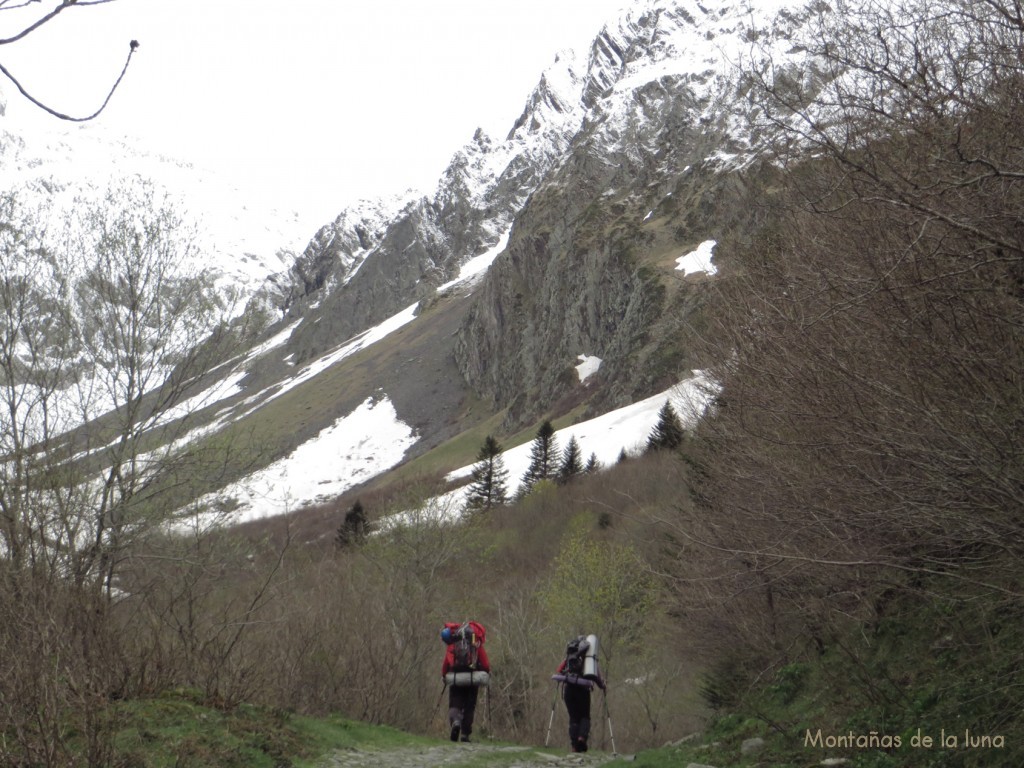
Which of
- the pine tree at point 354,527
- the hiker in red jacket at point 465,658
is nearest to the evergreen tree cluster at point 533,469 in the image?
the pine tree at point 354,527

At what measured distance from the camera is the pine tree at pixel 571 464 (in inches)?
2106

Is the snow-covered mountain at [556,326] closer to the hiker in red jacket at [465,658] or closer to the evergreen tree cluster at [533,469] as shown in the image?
the evergreen tree cluster at [533,469]

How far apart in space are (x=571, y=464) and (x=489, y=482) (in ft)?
19.9

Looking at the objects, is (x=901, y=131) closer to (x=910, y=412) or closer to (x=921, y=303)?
(x=921, y=303)

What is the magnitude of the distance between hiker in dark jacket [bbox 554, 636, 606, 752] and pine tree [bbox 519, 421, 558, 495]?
44.9 meters

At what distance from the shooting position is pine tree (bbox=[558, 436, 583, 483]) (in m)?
53.5

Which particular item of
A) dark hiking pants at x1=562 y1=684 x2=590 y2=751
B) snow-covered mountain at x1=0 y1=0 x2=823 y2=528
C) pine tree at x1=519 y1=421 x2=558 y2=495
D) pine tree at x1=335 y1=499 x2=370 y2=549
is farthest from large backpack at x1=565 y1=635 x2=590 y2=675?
snow-covered mountain at x1=0 y1=0 x2=823 y2=528

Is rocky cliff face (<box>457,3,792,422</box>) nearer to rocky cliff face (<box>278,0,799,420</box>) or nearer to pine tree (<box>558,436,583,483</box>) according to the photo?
rocky cliff face (<box>278,0,799,420</box>)

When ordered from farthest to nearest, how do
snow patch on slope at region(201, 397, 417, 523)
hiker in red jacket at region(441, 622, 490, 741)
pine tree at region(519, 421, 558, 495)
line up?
snow patch on slope at region(201, 397, 417, 523), pine tree at region(519, 421, 558, 495), hiker in red jacket at region(441, 622, 490, 741)

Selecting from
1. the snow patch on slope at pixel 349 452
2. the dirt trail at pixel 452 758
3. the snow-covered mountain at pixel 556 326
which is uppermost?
the snow-covered mountain at pixel 556 326

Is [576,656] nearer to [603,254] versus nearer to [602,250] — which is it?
[603,254]

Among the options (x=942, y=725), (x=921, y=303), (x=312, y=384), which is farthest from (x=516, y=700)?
(x=312, y=384)

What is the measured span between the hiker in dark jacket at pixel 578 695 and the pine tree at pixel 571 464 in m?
42.3

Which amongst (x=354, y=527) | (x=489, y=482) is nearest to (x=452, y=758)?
(x=354, y=527)
